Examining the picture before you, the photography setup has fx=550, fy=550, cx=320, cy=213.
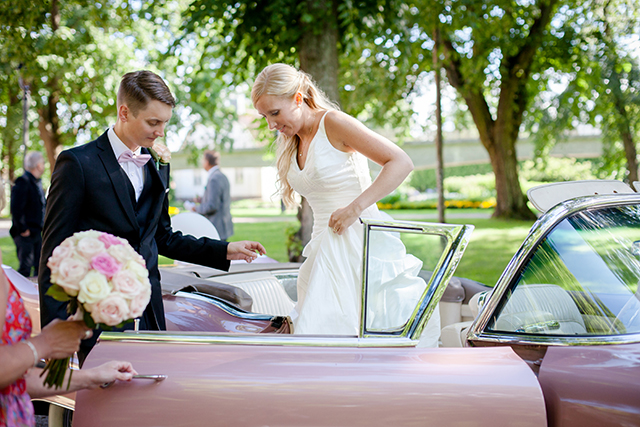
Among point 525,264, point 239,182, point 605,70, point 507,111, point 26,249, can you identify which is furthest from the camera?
point 239,182

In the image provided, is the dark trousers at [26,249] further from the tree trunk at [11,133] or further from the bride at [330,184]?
the tree trunk at [11,133]

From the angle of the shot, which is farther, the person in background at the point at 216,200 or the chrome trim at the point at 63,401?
the person in background at the point at 216,200

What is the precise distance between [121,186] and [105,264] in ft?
2.39

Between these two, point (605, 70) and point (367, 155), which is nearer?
point (367, 155)

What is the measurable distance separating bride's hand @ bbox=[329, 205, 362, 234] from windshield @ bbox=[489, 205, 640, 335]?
69cm

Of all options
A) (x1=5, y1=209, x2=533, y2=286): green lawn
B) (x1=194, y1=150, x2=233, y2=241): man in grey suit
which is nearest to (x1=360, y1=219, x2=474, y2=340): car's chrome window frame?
(x1=5, y1=209, x2=533, y2=286): green lawn

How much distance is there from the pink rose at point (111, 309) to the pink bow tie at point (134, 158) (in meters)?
0.88

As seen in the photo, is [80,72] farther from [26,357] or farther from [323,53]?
[26,357]

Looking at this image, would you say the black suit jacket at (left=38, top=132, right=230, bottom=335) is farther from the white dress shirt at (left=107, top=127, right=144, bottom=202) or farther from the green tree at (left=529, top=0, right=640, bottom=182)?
the green tree at (left=529, top=0, right=640, bottom=182)

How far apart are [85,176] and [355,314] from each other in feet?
3.76

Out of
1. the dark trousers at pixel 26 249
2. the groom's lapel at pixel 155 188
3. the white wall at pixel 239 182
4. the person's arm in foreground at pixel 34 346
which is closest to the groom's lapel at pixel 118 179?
the groom's lapel at pixel 155 188

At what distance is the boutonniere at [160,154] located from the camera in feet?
7.53

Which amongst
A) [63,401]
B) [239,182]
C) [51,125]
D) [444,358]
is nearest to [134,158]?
[63,401]

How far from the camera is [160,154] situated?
2375 mm
